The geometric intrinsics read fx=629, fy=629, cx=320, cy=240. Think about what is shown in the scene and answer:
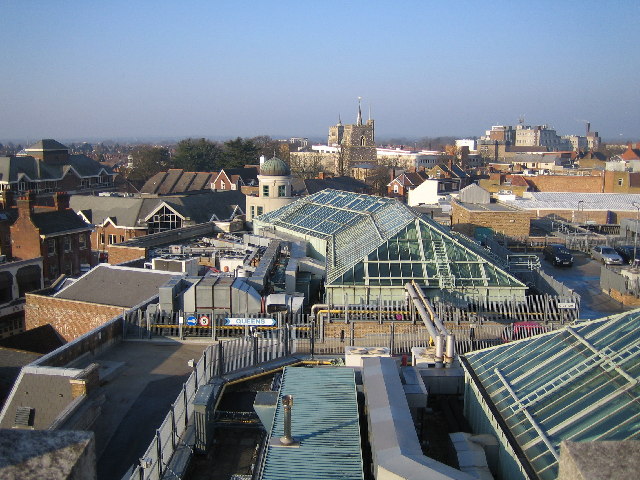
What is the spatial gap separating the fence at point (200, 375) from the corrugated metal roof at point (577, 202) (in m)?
41.7

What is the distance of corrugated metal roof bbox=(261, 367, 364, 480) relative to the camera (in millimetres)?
8352

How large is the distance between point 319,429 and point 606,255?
103ft

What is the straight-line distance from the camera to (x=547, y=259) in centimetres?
3719

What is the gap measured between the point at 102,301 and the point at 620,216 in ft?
146

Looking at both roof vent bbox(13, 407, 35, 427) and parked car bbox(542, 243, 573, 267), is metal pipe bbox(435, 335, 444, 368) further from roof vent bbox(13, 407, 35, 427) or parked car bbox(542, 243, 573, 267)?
parked car bbox(542, 243, 573, 267)

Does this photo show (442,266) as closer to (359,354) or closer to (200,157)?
(359,354)

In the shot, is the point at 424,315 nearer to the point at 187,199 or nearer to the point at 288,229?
the point at 288,229

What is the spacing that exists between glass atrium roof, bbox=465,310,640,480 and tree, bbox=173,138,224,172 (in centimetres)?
9517

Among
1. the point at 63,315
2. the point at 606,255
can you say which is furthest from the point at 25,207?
the point at 606,255

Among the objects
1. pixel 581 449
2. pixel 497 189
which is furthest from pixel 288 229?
pixel 497 189

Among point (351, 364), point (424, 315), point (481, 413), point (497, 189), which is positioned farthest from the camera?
point (497, 189)

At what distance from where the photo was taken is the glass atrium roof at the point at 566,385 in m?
8.53

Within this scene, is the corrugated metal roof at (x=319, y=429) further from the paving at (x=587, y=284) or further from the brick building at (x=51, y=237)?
the brick building at (x=51, y=237)

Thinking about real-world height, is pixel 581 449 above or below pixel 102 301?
above
